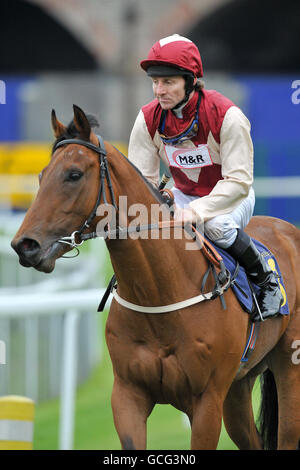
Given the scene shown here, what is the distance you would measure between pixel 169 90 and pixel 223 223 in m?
0.67

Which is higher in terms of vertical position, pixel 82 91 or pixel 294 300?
pixel 82 91

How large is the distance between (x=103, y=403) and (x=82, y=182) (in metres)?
3.51

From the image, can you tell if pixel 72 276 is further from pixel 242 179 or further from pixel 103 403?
pixel 242 179

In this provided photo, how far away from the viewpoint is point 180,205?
4027 mm

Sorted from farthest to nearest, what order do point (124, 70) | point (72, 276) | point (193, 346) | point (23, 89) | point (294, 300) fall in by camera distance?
point (124, 70), point (23, 89), point (72, 276), point (294, 300), point (193, 346)

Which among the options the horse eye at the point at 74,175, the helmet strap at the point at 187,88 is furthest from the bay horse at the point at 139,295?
the helmet strap at the point at 187,88

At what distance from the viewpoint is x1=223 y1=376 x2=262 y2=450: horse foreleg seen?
174 inches

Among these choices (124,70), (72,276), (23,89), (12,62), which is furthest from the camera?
(12,62)

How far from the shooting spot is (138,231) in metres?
3.44

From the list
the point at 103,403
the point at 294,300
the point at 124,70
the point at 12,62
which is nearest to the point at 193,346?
the point at 294,300

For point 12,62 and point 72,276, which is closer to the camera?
point 72,276

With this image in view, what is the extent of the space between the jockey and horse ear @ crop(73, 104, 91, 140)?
442mm

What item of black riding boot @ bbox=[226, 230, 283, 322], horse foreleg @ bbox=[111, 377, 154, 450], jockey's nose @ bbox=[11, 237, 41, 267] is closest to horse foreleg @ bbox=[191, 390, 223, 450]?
horse foreleg @ bbox=[111, 377, 154, 450]

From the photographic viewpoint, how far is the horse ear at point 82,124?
3252 mm
